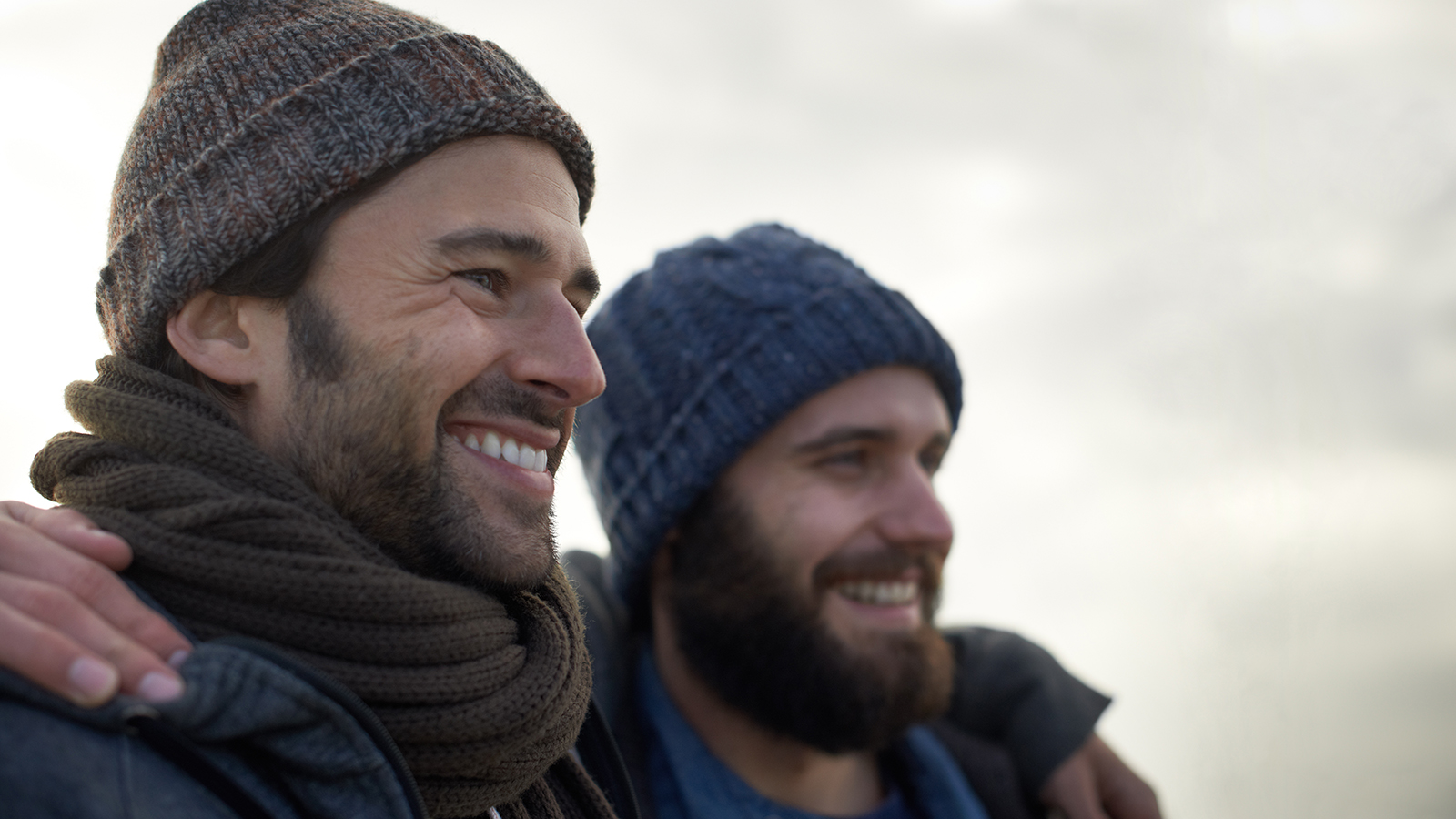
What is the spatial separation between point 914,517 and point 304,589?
77.2 inches

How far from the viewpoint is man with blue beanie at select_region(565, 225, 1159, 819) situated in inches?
116

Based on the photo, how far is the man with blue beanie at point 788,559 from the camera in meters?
2.94

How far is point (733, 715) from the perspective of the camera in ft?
9.98

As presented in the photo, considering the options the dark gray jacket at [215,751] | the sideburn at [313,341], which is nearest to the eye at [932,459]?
the sideburn at [313,341]

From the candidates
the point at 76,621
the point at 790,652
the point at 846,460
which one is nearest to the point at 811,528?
the point at 846,460

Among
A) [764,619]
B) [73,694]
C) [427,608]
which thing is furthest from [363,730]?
[764,619]

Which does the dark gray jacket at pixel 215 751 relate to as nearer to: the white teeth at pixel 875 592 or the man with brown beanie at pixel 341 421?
the man with brown beanie at pixel 341 421

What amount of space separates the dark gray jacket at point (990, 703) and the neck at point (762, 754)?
0.56 feet

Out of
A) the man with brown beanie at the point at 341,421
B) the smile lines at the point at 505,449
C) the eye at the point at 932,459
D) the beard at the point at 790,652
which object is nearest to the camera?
the man with brown beanie at the point at 341,421

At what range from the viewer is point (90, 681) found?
44.8 inches

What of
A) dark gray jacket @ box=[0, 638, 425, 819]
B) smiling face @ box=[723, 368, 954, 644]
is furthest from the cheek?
dark gray jacket @ box=[0, 638, 425, 819]

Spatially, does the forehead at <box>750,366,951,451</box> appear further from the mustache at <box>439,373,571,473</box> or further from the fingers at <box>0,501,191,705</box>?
the fingers at <box>0,501,191,705</box>

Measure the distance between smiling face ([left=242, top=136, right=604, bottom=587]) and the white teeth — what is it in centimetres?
138

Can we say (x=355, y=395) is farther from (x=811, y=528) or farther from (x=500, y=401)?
(x=811, y=528)
